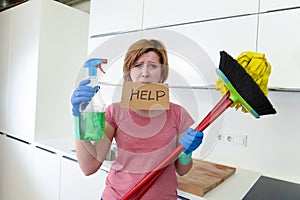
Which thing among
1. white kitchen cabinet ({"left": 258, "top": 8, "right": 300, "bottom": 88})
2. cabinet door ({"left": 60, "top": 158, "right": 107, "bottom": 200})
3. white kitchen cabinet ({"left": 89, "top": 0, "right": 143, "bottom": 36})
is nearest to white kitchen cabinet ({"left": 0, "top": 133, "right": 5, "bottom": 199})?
cabinet door ({"left": 60, "top": 158, "right": 107, "bottom": 200})

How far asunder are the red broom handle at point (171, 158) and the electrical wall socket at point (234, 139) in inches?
27.6

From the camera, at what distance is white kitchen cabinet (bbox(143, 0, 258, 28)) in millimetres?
1088

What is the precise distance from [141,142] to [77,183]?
0.92 meters

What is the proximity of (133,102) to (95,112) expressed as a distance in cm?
12

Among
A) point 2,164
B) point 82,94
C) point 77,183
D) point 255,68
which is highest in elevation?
point 255,68

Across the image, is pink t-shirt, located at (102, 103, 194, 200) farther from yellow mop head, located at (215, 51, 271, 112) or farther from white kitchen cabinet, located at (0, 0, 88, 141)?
white kitchen cabinet, located at (0, 0, 88, 141)

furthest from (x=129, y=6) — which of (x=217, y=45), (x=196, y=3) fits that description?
(x=217, y=45)

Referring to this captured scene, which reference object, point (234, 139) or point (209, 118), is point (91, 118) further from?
point (234, 139)

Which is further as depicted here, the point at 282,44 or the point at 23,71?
the point at 23,71

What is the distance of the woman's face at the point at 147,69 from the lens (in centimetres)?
72

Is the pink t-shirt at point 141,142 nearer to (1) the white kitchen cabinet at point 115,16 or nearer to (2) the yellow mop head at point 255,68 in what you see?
(2) the yellow mop head at point 255,68

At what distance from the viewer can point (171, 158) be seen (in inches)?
29.0

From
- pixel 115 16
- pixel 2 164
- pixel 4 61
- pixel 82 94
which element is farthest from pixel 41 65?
pixel 82 94

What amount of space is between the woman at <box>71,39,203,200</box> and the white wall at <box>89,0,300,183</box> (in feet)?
0.29
